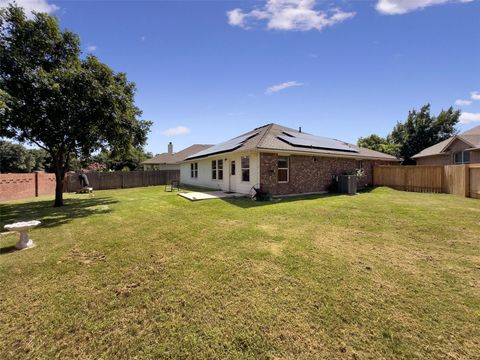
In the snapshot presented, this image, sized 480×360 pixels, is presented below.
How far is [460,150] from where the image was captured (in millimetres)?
21719

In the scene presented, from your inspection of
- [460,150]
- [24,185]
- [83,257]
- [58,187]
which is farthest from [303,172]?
[460,150]

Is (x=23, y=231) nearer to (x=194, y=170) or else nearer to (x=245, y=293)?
(x=245, y=293)

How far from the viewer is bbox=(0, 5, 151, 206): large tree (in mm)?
8805

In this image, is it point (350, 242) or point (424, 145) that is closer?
point (350, 242)

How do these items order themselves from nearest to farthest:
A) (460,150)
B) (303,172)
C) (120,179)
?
(303,172)
(120,179)
(460,150)

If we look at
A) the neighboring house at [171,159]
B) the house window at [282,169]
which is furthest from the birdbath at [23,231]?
the neighboring house at [171,159]

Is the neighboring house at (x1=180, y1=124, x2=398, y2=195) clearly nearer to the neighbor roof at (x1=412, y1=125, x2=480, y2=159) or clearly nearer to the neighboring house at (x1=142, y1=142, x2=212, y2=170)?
the neighbor roof at (x1=412, y1=125, x2=480, y2=159)

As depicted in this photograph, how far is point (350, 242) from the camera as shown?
545cm

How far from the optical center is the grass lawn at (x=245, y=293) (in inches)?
97.1

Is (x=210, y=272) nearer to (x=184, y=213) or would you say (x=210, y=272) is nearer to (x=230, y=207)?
(x=184, y=213)

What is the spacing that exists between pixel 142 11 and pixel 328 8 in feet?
23.7

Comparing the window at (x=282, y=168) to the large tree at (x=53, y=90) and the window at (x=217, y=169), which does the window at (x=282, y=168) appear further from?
the large tree at (x=53, y=90)

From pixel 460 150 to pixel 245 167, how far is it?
2205 centimetres

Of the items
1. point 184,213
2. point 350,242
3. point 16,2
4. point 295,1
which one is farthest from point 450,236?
point 16,2
